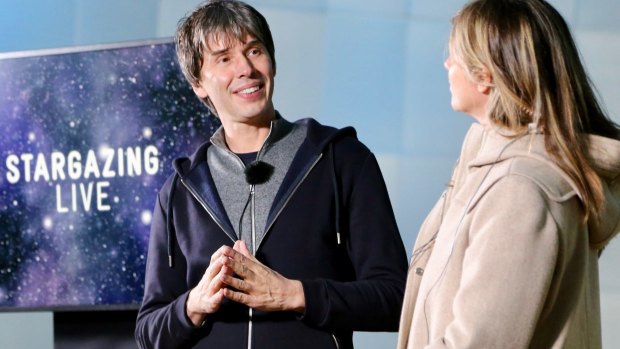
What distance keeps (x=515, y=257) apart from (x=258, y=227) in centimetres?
72

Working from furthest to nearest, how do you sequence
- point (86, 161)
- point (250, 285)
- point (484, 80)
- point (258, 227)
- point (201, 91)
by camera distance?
point (86, 161) → point (201, 91) → point (258, 227) → point (250, 285) → point (484, 80)

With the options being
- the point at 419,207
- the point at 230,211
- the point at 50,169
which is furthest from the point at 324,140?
the point at 419,207

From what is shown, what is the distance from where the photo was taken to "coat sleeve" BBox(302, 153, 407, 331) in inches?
80.5

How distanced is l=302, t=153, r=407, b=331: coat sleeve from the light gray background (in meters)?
1.13

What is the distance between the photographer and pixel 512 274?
1.52 meters

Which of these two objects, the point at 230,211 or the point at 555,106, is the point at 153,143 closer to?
Result: the point at 230,211

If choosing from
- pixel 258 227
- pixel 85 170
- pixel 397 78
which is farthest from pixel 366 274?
pixel 397 78

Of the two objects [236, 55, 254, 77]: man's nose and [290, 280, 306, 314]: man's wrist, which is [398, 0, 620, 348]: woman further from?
[236, 55, 254, 77]: man's nose

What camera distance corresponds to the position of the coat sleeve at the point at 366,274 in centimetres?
204

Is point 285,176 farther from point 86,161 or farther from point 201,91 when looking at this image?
point 86,161

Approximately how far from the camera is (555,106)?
1600mm

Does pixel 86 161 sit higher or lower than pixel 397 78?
lower

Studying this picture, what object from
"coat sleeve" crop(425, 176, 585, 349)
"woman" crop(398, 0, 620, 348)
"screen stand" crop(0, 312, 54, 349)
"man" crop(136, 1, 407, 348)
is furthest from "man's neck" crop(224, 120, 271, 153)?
"screen stand" crop(0, 312, 54, 349)

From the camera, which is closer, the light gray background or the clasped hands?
the clasped hands
